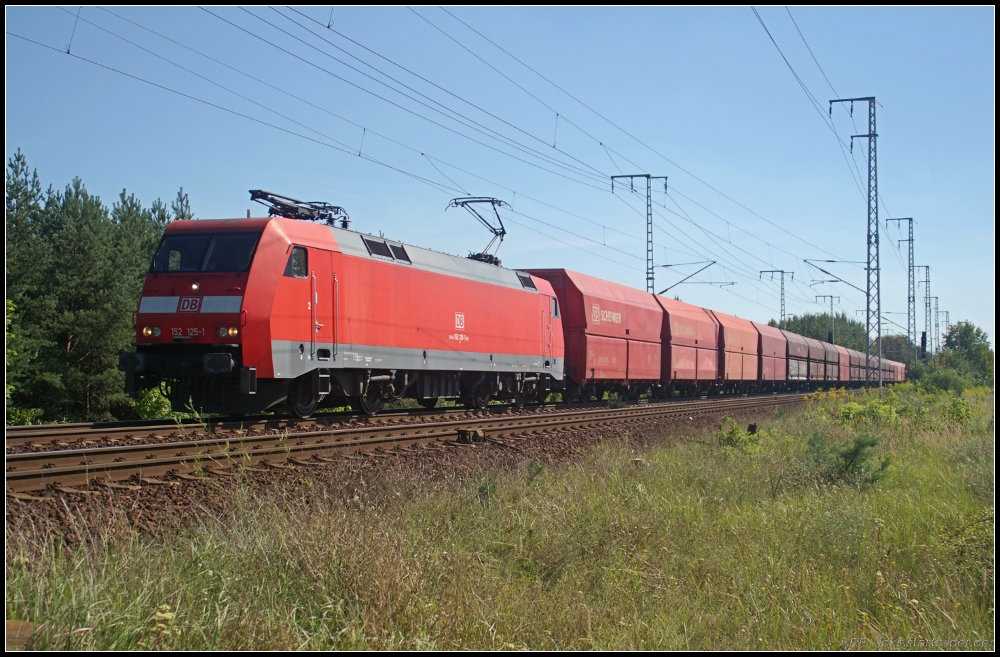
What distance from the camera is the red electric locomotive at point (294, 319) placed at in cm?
1176

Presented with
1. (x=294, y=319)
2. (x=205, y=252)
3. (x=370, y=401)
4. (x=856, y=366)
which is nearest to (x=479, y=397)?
(x=370, y=401)

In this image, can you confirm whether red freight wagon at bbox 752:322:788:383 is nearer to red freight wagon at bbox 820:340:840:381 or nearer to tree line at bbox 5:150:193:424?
red freight wagon at bbox 820:340:840:381

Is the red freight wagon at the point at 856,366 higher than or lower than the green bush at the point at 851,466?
higher

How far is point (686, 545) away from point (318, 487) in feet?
12.1

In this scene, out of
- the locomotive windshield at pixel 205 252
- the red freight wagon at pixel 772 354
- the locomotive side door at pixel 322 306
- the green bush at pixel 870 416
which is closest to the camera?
the locomotive windshield at pixel 205 252

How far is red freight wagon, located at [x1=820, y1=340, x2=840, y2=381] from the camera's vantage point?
51.3 meters

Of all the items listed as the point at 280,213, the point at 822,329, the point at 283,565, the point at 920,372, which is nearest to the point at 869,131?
the point at 920,372

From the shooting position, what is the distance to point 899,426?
16.4 m

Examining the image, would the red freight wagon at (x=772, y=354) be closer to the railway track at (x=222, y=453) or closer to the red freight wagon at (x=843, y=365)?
the red freight wagon at (x=843, y=365)

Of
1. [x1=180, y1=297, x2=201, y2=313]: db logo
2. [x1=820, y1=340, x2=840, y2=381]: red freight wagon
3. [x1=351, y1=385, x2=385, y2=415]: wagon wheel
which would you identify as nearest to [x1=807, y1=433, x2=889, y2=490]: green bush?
[x1=351, y1=385, x2=385, y2=415]: wagon wheel

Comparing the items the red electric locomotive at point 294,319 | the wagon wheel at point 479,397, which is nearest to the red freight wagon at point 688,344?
the wagon wheel at point 479,397

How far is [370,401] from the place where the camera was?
15172 mm

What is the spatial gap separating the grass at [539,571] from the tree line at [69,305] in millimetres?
23332

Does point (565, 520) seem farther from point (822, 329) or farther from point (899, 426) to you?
point (822, 329)
